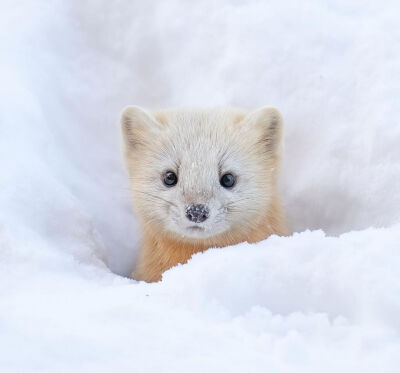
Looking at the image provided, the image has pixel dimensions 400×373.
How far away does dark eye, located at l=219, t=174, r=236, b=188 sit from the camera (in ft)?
11.5

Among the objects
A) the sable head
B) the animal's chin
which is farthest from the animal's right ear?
the animal's chin

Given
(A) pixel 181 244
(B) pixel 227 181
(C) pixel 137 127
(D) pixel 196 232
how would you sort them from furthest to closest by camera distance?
(C) pixel 137 127 → (A) pixel 181 244 → (B) pixel 227 181 → (D) pixel 196 232

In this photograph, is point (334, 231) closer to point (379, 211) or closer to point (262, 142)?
point (379, 211)

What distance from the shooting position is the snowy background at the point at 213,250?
1951mm

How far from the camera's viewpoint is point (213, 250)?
8.86 ft

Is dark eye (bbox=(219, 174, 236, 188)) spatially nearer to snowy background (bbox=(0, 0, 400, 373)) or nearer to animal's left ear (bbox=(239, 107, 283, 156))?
animal's left ear (bbox=(239, 107, 283, 156))

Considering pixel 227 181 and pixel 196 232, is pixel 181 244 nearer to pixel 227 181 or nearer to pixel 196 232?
pixel 196 232

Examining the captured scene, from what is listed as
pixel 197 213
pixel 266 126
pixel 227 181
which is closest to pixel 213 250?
pixel 197 213

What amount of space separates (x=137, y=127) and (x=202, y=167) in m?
0.62

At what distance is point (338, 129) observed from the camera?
396cm

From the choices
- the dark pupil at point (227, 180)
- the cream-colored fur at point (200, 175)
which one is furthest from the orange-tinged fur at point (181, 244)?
the dark pupil at point (227, 180)

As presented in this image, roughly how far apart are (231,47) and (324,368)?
306 centimetres

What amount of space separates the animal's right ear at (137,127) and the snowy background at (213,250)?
0.50 meters

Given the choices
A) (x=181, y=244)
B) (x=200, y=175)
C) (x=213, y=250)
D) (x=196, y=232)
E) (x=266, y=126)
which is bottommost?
(x=213, y=250)
